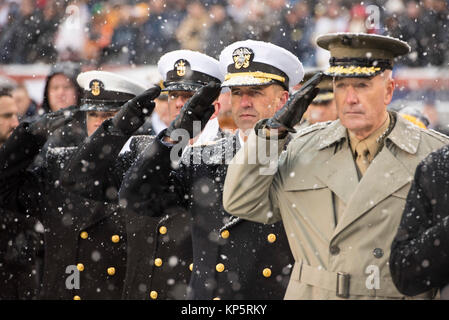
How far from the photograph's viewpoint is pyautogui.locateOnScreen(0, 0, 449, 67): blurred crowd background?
13.1 metres

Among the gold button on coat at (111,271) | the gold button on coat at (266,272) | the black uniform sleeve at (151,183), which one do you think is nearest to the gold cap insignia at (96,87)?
the gold button on coat at (111,271)

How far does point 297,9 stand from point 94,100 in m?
7.68

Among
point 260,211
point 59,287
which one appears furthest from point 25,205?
point 260,211

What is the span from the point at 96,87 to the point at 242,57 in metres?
1.54

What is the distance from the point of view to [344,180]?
4.21 meters

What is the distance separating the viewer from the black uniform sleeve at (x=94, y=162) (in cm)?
540

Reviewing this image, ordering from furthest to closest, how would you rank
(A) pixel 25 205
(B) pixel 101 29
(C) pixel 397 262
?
1. (B) pixel 101 29
2. (A) pixel 25 205
3. (C) pixel 397 262

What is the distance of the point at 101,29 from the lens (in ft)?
48.9

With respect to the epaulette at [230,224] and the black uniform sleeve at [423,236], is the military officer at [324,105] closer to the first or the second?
the epaulette at [230,224]

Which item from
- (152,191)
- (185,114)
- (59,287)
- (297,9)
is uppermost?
(297,9)

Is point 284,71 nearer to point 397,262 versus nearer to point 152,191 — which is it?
point 152,191

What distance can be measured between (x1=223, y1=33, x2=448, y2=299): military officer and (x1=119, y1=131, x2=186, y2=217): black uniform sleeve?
2.17ft

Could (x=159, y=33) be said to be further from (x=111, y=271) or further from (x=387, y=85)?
(x=387, y=85)

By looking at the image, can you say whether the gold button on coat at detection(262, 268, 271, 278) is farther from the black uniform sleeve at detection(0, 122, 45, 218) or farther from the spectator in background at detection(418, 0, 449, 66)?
the spectator in background at detection(418, 0, 449, 66)
